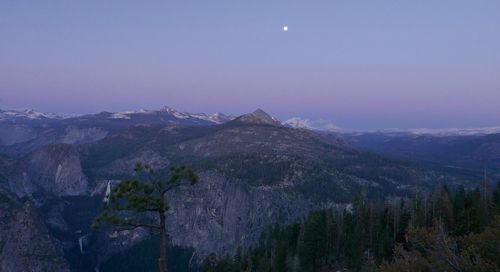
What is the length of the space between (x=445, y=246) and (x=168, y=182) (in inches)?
663

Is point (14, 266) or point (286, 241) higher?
point (286, 241)

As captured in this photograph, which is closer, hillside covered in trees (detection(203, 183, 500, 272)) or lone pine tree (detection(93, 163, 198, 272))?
lone pine tree (detection(93, 163, 198, 272))

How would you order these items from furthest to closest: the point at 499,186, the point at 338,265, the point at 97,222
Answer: the point at 499,186, the point at 338,265, the point at 97,222

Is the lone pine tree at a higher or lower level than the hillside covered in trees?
higher

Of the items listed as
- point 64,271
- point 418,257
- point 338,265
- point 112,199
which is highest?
point 112,199

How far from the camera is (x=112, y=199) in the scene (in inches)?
1244

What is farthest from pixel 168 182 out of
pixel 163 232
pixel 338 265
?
pixel 338 265

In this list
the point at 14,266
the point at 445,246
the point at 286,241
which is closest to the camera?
the point at 445,246

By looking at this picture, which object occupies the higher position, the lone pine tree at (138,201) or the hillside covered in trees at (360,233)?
the lone pine tree at (138,201)

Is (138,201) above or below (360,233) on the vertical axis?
above

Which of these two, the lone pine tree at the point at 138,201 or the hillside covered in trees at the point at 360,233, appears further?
the hillside covered in trees at the point at 360,233

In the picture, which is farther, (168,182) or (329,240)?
(329,240)

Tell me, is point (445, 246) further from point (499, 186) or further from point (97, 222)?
point (499, 186)

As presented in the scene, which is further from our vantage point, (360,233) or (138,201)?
(360,233)
